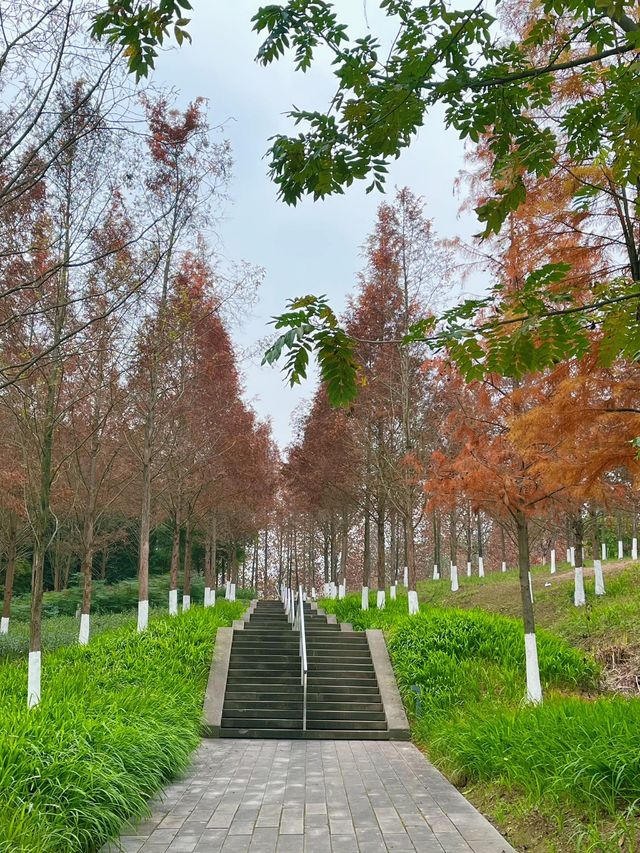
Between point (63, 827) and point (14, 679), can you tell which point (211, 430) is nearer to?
point (14, 679)

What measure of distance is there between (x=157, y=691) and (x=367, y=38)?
332 inches

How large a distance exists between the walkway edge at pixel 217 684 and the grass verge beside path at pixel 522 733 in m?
3.00

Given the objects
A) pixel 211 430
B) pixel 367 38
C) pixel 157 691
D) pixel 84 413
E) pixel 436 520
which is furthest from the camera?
pixel 436 520

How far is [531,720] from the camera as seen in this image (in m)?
6.45

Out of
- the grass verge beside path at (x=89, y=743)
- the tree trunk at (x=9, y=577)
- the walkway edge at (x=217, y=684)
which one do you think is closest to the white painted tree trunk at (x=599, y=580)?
the walkway edge at (x=217, y=684)

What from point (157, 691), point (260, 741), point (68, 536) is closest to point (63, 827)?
point (157, 691)

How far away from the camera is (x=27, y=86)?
515 cm

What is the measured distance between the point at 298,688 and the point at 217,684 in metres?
1.47

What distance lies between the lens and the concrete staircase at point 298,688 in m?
10.0

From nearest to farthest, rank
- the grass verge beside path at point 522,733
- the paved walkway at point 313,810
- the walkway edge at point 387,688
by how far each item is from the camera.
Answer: the grass verge beside path at point 522,733
the paved walkway at point 313,810
the walkway edge at point 387,688

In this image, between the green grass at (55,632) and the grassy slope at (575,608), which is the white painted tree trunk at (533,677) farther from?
the green grass at (55,632)

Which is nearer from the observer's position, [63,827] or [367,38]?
[367,38]

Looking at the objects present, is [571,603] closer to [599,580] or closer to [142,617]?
[599,580]

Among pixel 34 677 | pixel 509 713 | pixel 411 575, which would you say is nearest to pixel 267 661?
pixel 411 575
